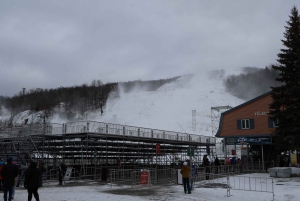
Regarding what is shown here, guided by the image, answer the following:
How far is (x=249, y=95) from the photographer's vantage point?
493ft

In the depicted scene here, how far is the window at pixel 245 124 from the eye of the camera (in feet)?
125

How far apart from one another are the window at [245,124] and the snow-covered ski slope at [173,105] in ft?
190

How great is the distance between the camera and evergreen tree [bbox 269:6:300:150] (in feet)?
85.6

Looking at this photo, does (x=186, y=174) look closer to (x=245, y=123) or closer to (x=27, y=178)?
(x=27, y=178)

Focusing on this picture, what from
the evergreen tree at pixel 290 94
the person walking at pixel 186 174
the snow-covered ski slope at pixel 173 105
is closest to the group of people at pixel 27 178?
the person walking at pixel 186 174

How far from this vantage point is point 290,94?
89.7 ft

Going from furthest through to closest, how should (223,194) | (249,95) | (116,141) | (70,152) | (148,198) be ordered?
(249,95) → (70,152) → (116,141) → (223,194) → (148,198)

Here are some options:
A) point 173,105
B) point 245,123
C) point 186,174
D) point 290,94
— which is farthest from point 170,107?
point 186,174

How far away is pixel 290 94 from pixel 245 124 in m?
11.6

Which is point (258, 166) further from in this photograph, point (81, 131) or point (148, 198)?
point (148, 198)

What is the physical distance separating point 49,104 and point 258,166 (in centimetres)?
13747

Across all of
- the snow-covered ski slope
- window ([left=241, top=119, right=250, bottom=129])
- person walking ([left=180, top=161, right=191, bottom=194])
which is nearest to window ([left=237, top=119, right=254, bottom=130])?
window ([left=241, top=119, right=250, bottom=129])

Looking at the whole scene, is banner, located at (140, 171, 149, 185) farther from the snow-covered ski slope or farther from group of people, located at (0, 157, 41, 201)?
the snow-covered ski slope

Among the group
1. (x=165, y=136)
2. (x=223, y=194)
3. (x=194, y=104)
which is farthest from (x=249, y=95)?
(x=223, y=194)
